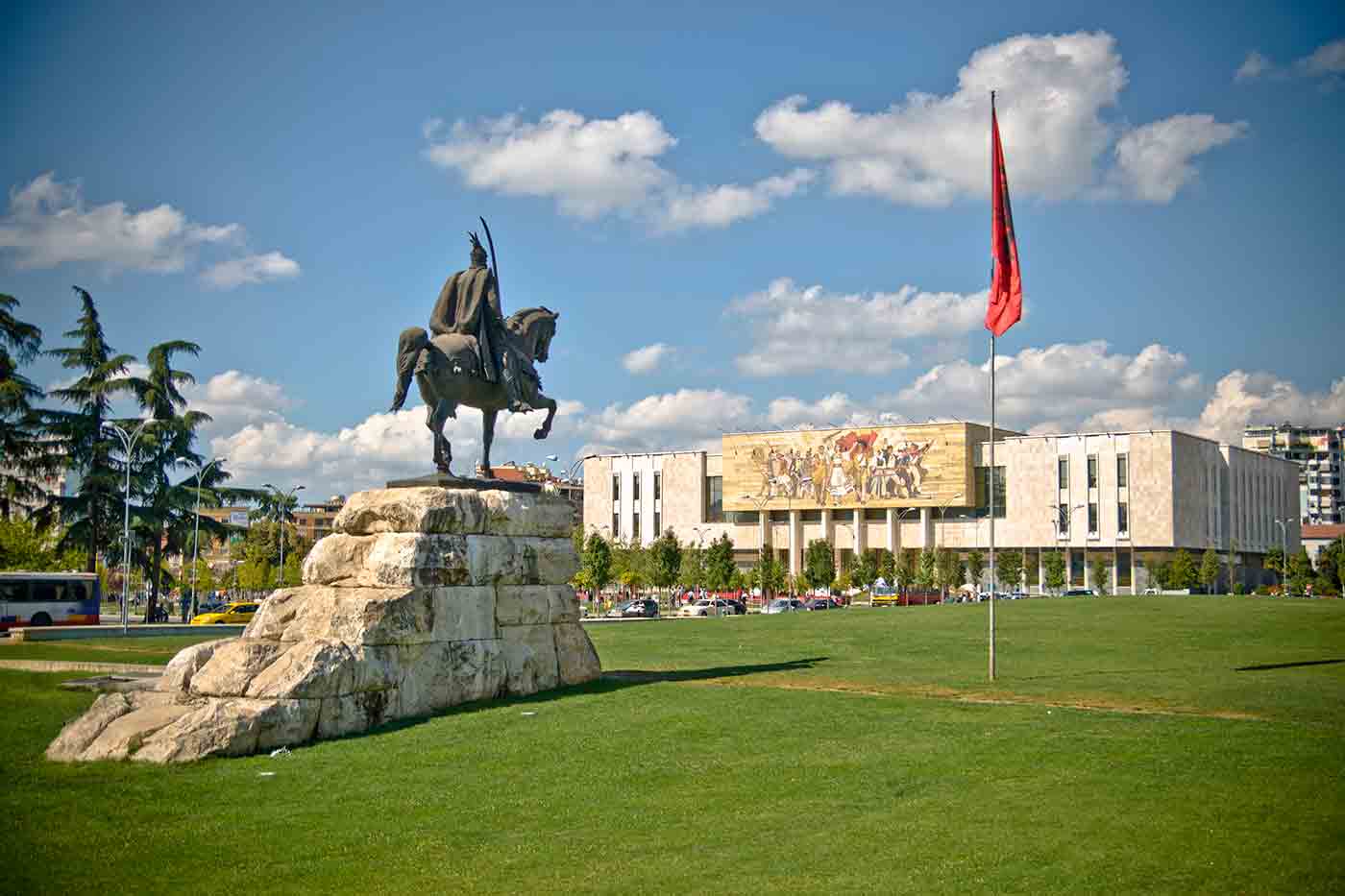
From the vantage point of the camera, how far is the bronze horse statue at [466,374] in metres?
19.1

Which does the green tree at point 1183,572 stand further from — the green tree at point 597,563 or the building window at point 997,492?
the green tree at point 597,563

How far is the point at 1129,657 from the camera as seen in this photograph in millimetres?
24094

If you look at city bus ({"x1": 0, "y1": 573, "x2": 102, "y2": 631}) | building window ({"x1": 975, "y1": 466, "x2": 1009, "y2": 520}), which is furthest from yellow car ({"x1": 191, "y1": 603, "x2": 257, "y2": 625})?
building window ({"x1": 975, "y1": 466, "x2": 1009, "y2": 520})

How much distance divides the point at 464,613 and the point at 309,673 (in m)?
2.87

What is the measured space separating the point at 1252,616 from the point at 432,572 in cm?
3124

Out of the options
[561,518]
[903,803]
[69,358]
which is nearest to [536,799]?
[903,803]

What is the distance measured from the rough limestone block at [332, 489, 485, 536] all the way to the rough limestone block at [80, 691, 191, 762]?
3.71m

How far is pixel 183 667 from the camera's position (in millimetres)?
16812

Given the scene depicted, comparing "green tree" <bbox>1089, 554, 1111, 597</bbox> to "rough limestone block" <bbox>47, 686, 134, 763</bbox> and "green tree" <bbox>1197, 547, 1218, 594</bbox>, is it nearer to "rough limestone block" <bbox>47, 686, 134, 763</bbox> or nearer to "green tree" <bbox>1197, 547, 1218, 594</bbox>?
"green tree" <bbox>1197, 547, 1218, 594</bbox>

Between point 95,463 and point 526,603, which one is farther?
point 95,463

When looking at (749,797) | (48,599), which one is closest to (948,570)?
(48,599)

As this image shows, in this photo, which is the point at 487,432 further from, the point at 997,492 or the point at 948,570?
the point at 997,492

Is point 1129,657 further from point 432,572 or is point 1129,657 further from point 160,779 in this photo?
point 160,779

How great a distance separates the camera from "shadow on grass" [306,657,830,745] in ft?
52.2
